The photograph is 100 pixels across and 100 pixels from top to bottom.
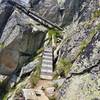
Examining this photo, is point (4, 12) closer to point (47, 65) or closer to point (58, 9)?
point (58, 9)

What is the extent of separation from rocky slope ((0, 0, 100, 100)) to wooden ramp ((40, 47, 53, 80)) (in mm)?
477

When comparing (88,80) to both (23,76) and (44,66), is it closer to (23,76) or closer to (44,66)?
(44,66)

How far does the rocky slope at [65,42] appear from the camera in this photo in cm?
1076

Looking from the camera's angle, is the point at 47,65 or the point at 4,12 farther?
the point at 4,12

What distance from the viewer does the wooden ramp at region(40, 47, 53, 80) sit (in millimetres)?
17078

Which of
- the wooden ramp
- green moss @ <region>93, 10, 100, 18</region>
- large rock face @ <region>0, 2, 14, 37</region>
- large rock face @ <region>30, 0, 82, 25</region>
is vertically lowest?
large rock face @ <region>30, 0, 82, 25</region>

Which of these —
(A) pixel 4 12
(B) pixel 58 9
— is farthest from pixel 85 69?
(B) pixel 58 9

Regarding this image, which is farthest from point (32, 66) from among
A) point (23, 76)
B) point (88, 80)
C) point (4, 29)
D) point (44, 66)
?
point (88, 80)

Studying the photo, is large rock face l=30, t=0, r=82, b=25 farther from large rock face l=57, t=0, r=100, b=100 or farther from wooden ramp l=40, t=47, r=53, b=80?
large rock face l=57, t=0, r=100, b=100

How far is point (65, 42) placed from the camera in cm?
1662

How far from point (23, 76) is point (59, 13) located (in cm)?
874

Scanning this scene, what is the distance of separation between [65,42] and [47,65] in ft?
7.01

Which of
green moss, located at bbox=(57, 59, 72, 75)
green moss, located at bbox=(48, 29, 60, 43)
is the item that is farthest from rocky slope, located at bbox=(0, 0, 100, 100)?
green moss, located at bbox=(48, 29, 60, 43)

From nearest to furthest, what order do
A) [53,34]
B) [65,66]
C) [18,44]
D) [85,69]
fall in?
[85,69], [65,66], [18,44], [53,34]
